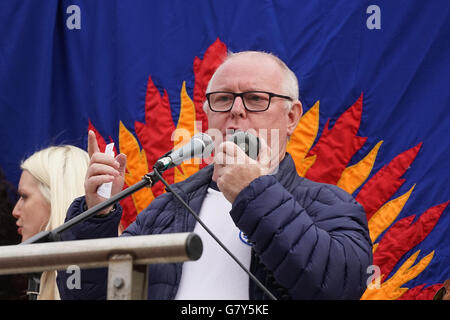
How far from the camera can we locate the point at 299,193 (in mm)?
2145

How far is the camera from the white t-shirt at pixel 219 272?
77.7 inches

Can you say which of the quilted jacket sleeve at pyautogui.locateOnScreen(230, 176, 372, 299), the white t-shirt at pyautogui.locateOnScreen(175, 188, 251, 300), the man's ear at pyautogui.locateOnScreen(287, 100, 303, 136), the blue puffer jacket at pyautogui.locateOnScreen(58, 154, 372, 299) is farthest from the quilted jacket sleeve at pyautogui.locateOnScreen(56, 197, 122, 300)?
the man's ear at pyautogui.locateOnScreen(287, 100, 303, 136)

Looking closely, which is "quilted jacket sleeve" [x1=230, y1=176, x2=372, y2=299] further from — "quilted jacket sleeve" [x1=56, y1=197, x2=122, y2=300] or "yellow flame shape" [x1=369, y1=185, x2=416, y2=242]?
"yellow flame shape" [x1=369, y1=185, x2=416, y2=242]

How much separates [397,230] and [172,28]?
155 centimetres

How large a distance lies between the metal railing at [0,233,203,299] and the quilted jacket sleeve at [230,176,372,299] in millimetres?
683

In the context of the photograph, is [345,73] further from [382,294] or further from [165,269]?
[165,269]

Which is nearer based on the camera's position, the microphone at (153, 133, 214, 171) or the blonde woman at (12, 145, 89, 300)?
the microphone at (153, 133, 214, 171)

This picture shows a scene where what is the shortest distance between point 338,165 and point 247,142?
1372 mm

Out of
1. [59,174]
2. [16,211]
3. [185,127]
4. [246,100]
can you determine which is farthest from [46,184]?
[246,100]

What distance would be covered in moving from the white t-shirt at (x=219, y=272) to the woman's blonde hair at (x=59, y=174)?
3.92 feet

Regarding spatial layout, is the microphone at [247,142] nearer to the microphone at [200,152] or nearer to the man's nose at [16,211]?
the microphone at [200,152]

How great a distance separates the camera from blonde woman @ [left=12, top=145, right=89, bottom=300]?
318cm

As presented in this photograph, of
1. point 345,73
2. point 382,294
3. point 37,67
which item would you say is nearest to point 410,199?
point 382,294

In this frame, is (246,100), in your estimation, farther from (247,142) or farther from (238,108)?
(247,142)
